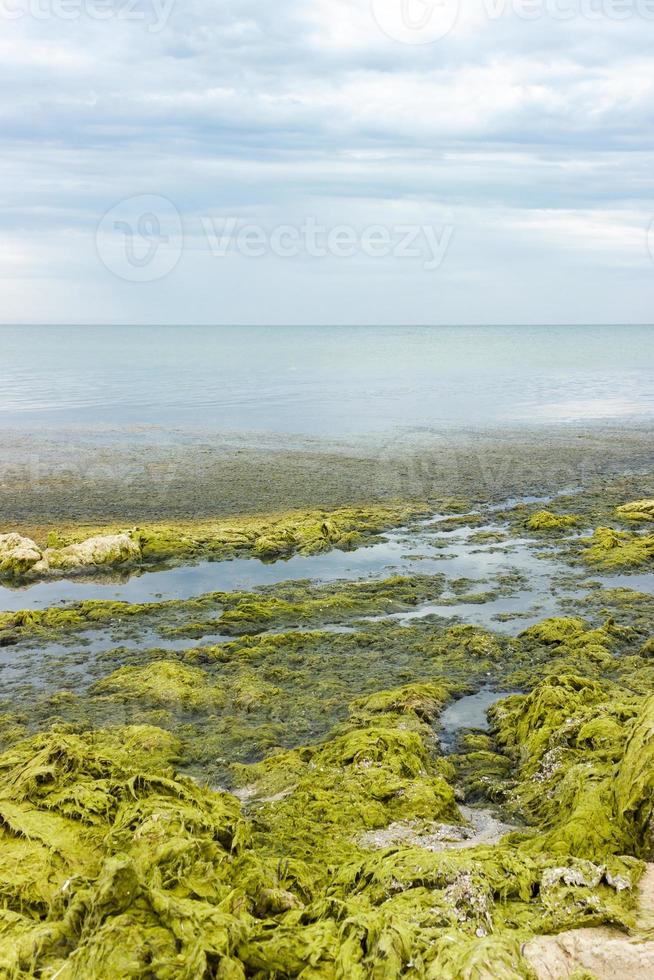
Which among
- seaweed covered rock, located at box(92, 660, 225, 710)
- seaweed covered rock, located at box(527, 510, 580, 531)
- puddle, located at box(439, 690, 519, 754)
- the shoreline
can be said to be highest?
the shoreline

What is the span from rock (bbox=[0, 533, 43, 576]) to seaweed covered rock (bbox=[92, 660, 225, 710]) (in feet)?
17.3

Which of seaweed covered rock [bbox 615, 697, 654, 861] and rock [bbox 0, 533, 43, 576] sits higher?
seaweed covered rock [bbox 615, 697, 654, 861]

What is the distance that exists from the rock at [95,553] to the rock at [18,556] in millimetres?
279

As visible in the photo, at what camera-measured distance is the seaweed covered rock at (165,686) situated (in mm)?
9531

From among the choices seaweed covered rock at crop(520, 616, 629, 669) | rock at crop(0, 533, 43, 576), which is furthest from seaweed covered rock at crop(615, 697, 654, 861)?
rock at crop(0, 533, 43, 576)

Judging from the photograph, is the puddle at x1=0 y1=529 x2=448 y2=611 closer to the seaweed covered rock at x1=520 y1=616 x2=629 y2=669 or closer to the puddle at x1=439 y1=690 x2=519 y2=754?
the seaweed covered rock at x1=520 y1=616 x2=629 y2=669

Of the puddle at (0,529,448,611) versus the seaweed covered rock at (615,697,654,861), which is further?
the puddle at (0,529,448,611)

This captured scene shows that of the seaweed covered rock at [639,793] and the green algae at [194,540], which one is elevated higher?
the seaweed covered rock at [639,793]

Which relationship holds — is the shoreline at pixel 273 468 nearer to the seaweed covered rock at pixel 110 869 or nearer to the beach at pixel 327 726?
the beach at pixel 327 726

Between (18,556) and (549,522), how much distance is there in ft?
37.0

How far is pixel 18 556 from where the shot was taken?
14.8m

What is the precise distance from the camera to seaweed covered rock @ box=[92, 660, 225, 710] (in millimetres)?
9531

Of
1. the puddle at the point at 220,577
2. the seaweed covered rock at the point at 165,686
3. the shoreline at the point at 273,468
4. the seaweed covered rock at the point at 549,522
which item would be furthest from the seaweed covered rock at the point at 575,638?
the shoreline at the point at 273,468

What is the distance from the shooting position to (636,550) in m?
15.1
